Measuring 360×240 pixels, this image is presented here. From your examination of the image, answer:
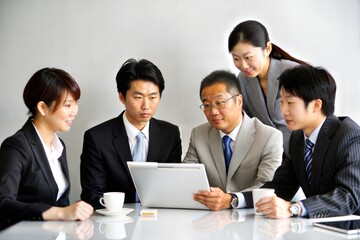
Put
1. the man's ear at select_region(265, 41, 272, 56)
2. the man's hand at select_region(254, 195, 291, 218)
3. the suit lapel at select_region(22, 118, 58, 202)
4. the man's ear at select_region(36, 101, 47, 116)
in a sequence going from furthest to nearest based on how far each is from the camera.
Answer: the man's ear at select_region(265, 41, 272, 56) → the man's ear at select_region(36, 101, 47, 116) → the suit lapel at select_region(22, 118, 58, 202) → the man's hand at select_region(254, 195, 291, 218)

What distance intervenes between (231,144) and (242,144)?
0.24ft

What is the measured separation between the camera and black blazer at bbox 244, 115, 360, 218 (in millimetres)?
2088

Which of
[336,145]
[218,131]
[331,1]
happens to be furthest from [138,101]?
[331,1]

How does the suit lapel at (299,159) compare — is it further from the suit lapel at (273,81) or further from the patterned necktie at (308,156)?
the suit lapel at (273,81)

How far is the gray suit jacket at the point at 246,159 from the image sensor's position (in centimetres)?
279

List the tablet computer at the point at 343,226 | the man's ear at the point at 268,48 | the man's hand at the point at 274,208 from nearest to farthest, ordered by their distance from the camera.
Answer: the tablet computer at the point at 343,226
the man's hand at the point at 274,208
the man's ear at the point at 268,48

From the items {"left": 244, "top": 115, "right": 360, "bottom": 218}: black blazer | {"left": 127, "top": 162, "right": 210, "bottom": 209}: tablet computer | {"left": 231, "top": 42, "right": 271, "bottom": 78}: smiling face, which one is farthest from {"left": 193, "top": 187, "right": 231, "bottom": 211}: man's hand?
{"left": 231, "top": 42, "right": 271, "bottom": 78}: smiling face

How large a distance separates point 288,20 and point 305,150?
4.70 ft

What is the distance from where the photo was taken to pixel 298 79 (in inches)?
91.7

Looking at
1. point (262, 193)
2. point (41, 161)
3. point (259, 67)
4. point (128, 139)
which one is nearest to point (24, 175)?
point (41, 161)

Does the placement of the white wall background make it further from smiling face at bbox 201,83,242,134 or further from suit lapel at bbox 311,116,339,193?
suit lapel at bbox 311,116,339,193

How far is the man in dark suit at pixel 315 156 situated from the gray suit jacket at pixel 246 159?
0.90ft

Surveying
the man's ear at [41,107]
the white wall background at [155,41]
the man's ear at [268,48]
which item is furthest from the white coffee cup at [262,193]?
the white wall background at [155,41]

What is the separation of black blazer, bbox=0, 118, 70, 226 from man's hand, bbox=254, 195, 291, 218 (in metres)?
0.92
